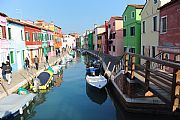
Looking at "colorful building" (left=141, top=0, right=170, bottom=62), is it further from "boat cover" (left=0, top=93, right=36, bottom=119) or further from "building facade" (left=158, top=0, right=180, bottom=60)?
"boat cover" (left=0, top=93, right=36, bottom=119)

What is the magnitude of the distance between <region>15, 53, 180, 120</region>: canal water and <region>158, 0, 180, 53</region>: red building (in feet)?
21.1

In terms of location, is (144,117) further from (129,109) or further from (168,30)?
(168,30)

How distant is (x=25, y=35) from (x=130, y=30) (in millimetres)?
14548

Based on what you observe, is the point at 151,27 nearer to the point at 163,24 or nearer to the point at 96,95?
the point at 163,24

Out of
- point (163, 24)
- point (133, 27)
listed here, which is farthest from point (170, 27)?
point (133, 27)

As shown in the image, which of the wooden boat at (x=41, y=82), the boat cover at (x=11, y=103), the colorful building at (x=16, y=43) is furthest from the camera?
the colorful building at (x=16, y=43)

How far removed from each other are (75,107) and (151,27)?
11.9 metres

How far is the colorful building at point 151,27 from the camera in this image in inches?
737

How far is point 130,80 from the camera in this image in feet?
35.2

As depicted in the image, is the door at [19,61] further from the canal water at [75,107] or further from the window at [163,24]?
the window at [163,24]

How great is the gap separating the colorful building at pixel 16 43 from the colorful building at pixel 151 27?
47.8 ft

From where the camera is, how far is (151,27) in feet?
66.3

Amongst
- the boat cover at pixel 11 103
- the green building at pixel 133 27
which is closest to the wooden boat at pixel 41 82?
the boat cover at pixel 11 103

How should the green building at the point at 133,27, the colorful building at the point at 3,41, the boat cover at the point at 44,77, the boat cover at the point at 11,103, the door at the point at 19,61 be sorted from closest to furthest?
the boat cover at the point at 11,103, the boat cover at the point at 44,77, the colorful building at the point at 3,41, the door at the point at 19,61, the green building at the point at 133,27
